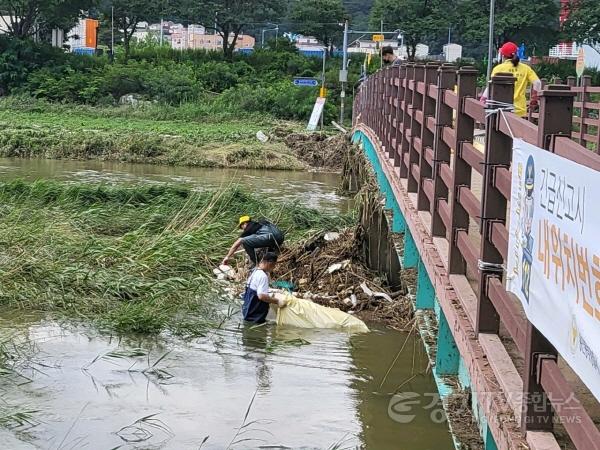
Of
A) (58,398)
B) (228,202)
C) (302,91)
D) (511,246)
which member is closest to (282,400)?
(58,398)

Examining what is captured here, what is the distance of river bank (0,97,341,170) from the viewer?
3033 cm

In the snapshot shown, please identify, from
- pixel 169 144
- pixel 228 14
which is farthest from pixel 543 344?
pixel 228 14

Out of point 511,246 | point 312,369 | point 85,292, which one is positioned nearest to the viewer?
point 511,246

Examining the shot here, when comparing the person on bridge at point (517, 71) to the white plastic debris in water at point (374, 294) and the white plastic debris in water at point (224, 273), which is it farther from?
the white plastic debris in water at point (224, 273)

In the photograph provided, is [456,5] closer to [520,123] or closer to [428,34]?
[428,34]

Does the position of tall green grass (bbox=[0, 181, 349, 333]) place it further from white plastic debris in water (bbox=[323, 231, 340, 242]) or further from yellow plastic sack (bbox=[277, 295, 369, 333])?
white plastic debris in water (bbox=[323, 231, 340, 242])

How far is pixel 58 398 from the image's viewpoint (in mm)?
7680

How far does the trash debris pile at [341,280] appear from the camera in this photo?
36.3 ft

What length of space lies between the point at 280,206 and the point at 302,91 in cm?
2753

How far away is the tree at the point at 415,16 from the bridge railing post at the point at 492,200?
54.3 m

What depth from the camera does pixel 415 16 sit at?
59.0m

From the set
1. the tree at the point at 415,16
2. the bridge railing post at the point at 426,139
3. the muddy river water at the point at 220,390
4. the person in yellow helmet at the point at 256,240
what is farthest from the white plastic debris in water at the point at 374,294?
the tree at the point at 415,16

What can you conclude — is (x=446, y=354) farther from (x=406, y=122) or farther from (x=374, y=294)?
(x=374, y=294)

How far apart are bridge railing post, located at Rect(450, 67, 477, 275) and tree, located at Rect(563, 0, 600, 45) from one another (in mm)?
44669
